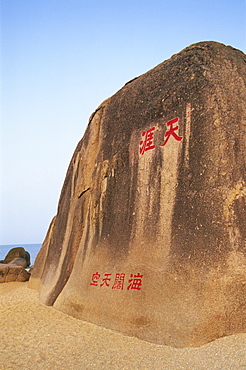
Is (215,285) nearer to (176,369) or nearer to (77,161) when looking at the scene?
(176,369)

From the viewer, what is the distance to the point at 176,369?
2895 millimetres

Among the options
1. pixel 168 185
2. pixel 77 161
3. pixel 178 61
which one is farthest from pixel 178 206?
pixel 77 161

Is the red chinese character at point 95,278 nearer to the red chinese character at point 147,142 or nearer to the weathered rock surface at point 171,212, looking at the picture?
the weathered rock surface at point 171,212

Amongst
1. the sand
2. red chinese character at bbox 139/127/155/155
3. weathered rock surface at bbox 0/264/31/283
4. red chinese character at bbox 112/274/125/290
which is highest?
red chinese character at bbox 139/127/155/155

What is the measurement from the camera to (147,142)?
17.1 ft

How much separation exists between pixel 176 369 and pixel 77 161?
5098mm

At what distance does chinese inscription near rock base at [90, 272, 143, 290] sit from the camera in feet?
14.7

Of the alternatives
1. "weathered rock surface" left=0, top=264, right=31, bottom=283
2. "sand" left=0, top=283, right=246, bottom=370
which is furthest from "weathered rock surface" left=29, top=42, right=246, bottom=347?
"weathered rock surface" left=0, top=264, right=31, bottom=283

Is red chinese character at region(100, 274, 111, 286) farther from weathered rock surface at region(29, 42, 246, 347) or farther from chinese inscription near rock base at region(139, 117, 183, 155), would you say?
chinese inscription near rock base at region(139, 117, 183, 155)

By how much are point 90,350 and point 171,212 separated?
6.27ft

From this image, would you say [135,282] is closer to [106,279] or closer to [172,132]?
[106,279]

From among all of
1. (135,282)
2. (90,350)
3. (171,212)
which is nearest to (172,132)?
(171,212)

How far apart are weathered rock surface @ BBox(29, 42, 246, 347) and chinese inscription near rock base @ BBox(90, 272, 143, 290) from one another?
2 centimetres

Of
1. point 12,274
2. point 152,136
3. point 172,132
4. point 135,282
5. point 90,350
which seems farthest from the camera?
point 12,274
